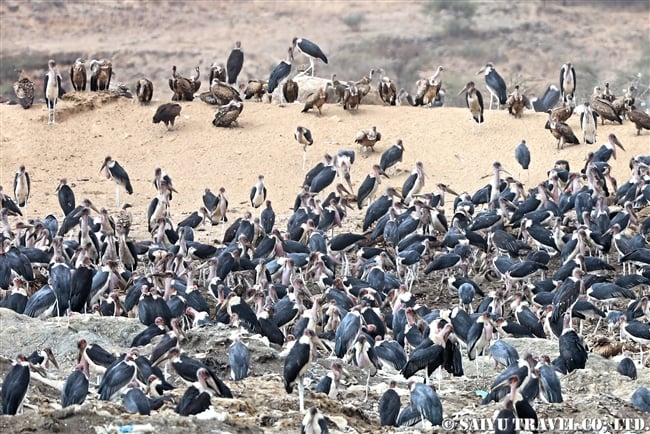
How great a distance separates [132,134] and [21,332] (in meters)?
12.5

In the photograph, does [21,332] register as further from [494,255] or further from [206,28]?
[206,28]

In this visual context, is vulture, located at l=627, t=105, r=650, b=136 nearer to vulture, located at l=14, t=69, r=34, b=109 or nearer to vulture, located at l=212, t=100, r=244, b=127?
vulture, located at l=212, t=100, r=244, b=127

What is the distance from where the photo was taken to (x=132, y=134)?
2800cm

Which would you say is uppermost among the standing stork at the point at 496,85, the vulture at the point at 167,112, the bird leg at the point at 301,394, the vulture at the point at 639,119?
the bird leg at the point at 301,394

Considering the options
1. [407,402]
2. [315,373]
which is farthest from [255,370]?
[407,402]

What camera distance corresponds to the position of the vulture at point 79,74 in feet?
92.8

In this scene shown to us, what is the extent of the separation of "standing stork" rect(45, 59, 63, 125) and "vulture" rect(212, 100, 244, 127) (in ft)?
9.89

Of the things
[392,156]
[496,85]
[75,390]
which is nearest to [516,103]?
[496,85]

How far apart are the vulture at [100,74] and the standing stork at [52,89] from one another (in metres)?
0.84

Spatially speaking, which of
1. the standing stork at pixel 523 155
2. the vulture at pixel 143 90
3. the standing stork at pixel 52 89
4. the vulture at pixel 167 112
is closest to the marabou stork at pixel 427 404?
the standing stork at pixel 523 155

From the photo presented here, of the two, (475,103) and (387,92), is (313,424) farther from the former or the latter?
(387,92)

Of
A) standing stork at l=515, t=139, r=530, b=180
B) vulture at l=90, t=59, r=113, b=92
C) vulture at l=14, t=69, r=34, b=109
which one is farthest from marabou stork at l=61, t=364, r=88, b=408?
vulture at l=90, t=59, r=113, b=92

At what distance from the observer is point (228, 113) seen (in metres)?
27.5

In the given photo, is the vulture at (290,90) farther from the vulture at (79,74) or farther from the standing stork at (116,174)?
the standing stork at (116,174)
